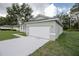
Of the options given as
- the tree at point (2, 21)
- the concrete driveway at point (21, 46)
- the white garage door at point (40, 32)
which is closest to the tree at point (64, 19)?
the white garage door at point (40, 32)

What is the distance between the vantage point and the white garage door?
3.31 m

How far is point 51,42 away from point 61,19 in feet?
1.91

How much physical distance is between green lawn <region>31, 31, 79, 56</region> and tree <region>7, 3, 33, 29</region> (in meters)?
0.80

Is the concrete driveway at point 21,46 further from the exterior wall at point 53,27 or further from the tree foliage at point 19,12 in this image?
the tree foliage at point 19,12

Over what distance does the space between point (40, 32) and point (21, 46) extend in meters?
0.59

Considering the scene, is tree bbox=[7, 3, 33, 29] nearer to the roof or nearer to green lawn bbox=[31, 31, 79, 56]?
the roof

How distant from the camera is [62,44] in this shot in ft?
10.4

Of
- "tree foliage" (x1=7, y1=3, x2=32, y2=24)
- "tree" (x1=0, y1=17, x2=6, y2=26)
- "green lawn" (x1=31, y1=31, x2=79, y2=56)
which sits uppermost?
"tree foliage" (x1=7, y1=3, x2=32, y2=24)

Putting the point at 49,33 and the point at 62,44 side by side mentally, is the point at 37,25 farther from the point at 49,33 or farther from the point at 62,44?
the point at 62,44

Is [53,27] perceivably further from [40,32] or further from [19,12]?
[19,12]

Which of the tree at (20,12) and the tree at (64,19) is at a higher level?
the tree at (20,12)

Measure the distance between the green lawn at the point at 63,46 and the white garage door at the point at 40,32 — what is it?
25 cm

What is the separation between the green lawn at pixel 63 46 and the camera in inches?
120

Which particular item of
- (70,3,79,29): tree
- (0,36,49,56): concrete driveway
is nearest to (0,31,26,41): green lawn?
(0,36,49,56): concrete driveway
